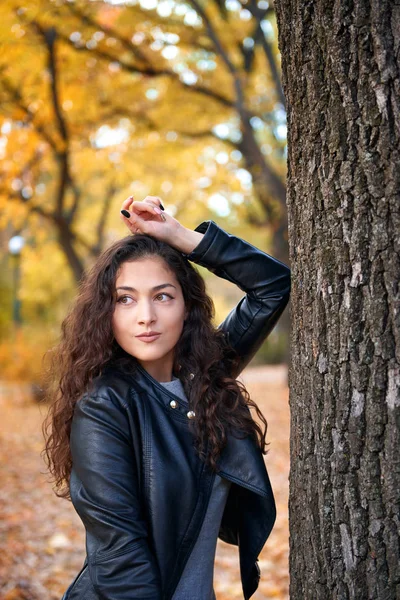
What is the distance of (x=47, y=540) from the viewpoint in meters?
5.25

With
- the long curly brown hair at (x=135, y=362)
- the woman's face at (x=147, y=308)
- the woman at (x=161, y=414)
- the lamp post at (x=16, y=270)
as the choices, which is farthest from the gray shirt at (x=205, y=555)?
the lamp post at (x=16, y=270)

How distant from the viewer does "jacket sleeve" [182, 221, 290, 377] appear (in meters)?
2.37

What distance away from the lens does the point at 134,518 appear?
6.11 ft

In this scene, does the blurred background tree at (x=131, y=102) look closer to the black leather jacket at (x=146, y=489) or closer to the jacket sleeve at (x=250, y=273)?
the jacket sleeve at (x=250, y=273)

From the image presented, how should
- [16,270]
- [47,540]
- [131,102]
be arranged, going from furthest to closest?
[16,270] < [131,102] < [47,540]

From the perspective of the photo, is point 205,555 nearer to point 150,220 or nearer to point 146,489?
point 146,489

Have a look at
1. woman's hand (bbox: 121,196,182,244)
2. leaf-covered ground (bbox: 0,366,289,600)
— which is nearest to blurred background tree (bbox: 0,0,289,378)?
leaf-covered ground (bbox: 0,366,289,600)

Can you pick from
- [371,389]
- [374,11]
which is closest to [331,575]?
[371,389]

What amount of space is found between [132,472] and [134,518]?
140 millimetres

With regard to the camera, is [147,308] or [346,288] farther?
[147,308]

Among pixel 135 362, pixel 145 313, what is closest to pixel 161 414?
pixel 135 362

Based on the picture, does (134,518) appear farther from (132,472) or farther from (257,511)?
(257,511)

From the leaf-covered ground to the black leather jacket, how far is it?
88cm

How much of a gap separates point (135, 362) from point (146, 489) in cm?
45
